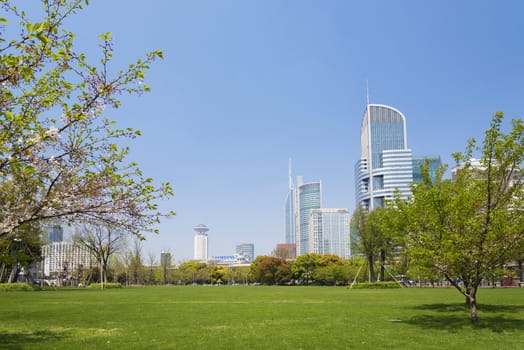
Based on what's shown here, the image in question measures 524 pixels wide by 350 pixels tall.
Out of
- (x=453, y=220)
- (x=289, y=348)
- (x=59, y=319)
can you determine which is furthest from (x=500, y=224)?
(x=59, y=319)

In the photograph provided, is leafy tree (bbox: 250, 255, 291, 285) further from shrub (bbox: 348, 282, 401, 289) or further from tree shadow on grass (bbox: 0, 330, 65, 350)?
tree shadow on grass (bbox: 0, 330, 65, 350)

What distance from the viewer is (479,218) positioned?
647 inches

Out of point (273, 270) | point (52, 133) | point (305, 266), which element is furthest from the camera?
point (273, 270)

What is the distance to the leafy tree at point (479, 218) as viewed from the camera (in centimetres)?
1620

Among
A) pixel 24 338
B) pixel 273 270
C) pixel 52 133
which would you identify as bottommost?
pixel 273 270

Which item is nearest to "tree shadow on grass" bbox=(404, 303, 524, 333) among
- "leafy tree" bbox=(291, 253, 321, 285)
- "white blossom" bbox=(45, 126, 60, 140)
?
"white blossom" bbox=(45, 126, 60, 140)

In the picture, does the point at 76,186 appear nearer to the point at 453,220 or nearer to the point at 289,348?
the point at 289,348

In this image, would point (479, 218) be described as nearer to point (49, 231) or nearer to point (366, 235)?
point (366, 235)

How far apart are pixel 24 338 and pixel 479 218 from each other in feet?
54.7

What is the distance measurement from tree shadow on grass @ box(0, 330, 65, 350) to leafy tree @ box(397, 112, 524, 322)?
44.6 feet

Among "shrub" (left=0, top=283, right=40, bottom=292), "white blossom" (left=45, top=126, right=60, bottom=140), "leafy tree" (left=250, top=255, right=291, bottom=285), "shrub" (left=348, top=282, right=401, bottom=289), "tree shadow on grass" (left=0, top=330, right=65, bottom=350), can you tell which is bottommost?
"leafy tree" (left=250, top=255, right=291, bottom=285)

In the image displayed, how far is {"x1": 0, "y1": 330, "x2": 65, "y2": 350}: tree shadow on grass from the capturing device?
12672 millimetres

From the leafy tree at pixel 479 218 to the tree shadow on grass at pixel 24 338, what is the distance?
13599 millimetres

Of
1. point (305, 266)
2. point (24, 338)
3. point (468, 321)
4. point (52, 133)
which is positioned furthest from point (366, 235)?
point (52, 133)
